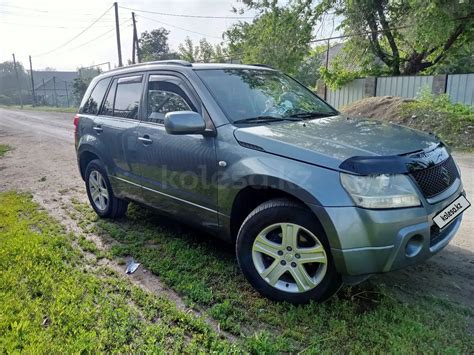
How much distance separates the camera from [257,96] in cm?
368

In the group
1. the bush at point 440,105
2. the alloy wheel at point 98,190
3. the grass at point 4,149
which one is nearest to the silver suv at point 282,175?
the alloy wheel at point 98,190

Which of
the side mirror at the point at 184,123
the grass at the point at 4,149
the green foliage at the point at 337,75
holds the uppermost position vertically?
the green foliage at the point at 337,75

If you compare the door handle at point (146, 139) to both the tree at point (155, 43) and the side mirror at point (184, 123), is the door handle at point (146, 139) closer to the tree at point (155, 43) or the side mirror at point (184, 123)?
the side mirror at point (184, 123)

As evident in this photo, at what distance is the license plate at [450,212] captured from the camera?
2686 millimetres

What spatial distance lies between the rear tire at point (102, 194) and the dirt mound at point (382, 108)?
792cm

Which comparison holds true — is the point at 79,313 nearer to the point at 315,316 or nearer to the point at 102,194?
the point at 315,316

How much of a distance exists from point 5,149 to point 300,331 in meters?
11.6

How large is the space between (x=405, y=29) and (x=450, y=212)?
1139 centimetres

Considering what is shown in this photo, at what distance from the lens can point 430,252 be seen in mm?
2684

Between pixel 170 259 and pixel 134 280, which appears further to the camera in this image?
pixel 170 259

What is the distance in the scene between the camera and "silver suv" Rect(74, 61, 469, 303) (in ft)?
8.20

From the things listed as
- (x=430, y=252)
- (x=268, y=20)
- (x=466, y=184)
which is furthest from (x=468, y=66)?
(x=430, y=252)

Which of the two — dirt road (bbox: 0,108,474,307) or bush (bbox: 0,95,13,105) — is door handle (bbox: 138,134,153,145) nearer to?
dirt road (bbox: 0,108,474,307)

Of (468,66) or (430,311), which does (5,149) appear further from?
(468,66)
